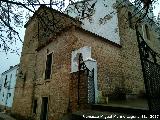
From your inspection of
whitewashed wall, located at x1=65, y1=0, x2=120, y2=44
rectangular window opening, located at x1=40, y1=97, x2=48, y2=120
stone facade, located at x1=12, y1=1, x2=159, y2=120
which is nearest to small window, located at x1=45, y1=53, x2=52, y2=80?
stone facade, located at x1=12, y1=1, x2=159, y2=120

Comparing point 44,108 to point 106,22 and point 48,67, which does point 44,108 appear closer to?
point 48,67

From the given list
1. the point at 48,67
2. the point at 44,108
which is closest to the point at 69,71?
the point at 48,67

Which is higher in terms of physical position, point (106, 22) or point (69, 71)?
point (106, 22)

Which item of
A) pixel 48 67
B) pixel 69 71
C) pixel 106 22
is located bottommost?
pixel 69 71

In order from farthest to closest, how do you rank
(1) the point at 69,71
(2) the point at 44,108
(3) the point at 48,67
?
1. (3) the point at 48,67
2. (2) the point at 44,108
3. (1) the point at 69,71

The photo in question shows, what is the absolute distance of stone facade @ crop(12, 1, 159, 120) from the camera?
9688 millimetres

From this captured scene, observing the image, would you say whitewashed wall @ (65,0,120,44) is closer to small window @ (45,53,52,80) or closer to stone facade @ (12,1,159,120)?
stone facade @ (12,1,159,120)

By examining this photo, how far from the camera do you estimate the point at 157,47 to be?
19.1 metres

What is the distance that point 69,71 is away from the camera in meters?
9.78

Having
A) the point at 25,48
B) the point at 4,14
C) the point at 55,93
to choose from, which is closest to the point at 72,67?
the point at 55,93

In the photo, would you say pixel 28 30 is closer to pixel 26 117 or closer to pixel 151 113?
pixel 26 117

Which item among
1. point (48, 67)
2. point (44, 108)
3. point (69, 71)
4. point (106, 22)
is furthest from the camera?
point (106, 22)

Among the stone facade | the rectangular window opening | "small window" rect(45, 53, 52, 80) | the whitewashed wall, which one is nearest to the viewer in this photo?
the stone facade

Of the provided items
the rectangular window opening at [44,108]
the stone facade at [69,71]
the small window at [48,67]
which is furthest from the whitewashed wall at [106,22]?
the rectangular window opening at [44,108]
